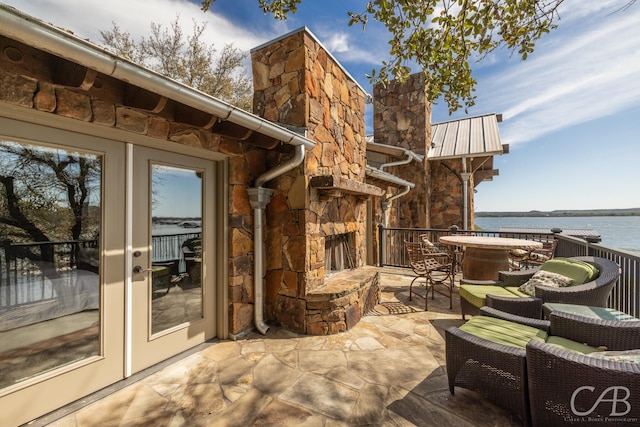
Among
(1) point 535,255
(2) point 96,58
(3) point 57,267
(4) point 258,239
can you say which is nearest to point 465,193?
(1) point 535,255

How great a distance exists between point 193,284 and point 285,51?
9.43 feet

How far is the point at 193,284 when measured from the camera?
2686mm

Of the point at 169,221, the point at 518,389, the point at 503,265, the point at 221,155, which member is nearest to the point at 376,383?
the point at 518,389

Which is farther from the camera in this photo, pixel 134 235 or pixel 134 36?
pixel 134 36

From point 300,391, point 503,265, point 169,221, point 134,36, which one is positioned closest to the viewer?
point 300,391

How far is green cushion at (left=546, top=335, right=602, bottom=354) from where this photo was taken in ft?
5.79

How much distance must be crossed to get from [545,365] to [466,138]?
8404 mm

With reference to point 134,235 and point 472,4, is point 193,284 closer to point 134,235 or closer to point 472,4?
point 134,235

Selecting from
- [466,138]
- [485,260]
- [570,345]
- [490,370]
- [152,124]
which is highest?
[466,138]

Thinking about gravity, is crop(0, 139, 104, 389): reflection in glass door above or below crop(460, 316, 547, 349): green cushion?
above

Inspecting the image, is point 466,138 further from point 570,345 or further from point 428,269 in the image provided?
point 570,345

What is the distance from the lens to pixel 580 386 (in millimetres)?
1359

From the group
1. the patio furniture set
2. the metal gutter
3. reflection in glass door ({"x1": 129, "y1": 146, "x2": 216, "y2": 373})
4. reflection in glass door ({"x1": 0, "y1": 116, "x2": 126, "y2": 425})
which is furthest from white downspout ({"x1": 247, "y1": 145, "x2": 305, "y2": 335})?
the patio furniture set

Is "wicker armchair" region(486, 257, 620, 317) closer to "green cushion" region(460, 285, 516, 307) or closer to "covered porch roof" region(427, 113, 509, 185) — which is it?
"green cushion" region(460, 285, 516, 307)
